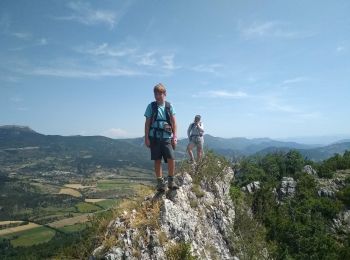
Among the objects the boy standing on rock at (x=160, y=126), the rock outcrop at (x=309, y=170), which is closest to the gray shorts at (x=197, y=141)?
the boy standing on rock at (x=160, y=126)

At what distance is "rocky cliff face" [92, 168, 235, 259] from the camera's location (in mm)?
9531

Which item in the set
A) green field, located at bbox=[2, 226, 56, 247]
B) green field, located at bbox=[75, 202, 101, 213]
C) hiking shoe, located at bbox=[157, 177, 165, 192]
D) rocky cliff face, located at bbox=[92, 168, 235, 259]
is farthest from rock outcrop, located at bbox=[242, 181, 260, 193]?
green field, located at bbox=[75, 202, 101, 213]

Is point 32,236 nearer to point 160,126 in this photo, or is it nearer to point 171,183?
point 171,183

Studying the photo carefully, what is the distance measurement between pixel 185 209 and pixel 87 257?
361cm

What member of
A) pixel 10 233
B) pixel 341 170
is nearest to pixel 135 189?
pixel 341 170

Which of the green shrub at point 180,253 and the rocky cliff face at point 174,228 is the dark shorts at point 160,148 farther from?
the green shrub at point 180,253

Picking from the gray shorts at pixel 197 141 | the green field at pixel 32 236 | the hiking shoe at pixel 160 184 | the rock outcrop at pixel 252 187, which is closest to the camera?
the hiking shoe at pixel 160 184

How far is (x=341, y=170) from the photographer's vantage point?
35719 millimetres

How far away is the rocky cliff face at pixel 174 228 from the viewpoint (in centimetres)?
953

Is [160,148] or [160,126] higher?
[160,126]

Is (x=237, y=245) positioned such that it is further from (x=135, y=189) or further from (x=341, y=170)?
(x=341, y=170)

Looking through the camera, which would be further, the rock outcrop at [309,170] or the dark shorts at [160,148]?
the rock outcrop at [309,170]

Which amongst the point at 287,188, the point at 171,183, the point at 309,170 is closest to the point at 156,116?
the point at 171,183

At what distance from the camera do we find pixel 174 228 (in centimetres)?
1055
